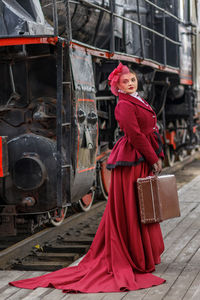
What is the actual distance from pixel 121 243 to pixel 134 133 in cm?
88

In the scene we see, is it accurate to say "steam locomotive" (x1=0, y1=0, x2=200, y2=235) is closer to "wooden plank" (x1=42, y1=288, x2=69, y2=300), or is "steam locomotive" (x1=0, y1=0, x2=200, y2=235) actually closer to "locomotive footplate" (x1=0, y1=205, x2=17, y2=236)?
"locomotive footplate" (x1=0, y1=205, x2=17, y2=236)

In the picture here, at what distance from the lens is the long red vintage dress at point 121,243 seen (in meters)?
4.41

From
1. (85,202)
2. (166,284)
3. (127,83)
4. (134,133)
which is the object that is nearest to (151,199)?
(134,133)

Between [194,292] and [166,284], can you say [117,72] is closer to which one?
[166,284]

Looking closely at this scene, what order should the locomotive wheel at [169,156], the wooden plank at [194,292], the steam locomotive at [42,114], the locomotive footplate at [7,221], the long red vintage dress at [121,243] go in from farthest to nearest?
1. the locomotive wheel at [169,156]
2. the locomotive footplate at [7,221]
3. the steam locomotive at [42,114]
4. the long red vintage dress at [121,243]
5. the wooden plank at [194,292]

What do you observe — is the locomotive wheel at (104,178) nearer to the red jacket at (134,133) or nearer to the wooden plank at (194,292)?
the red jacket at (134,133)

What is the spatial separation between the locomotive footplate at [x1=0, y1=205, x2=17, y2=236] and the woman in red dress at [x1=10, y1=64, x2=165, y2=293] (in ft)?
3.96

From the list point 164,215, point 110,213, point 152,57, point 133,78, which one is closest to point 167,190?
point 164,215

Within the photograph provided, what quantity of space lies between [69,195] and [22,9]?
1.87m

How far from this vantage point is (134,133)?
4480 millimetres

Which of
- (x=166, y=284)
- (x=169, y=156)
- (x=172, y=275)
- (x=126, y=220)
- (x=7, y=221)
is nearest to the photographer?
(x=166, y=284)

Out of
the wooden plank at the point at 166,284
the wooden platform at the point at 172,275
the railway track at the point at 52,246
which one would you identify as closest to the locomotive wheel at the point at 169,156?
the railway track at the point at 52,246

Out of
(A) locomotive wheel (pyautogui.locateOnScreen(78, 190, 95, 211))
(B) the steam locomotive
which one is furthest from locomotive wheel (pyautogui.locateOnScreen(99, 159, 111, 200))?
(B) the steam locomotive

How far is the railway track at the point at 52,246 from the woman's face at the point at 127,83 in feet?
5.95
